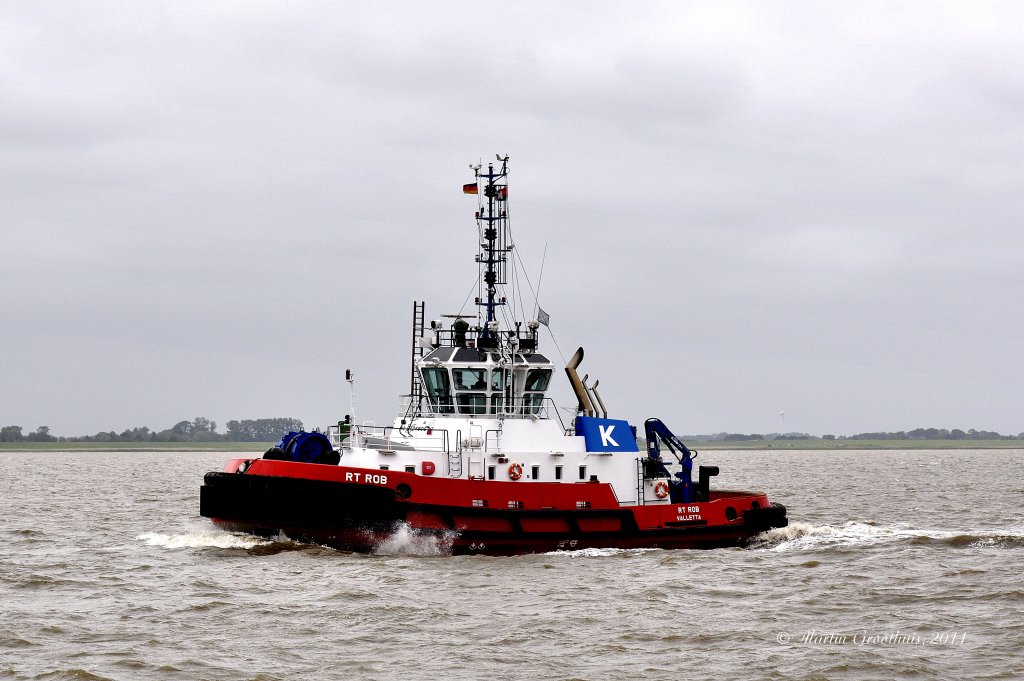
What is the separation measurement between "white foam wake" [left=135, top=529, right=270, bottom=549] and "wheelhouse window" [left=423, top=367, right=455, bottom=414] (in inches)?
169

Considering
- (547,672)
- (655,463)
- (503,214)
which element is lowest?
(547,672)

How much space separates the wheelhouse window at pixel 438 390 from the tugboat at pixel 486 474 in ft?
0.09

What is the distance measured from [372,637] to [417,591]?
3.05 meters

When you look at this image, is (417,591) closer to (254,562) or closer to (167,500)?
(254,562)

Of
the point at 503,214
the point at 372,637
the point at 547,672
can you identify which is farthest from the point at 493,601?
the point at 503,214

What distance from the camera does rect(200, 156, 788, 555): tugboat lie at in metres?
21.3

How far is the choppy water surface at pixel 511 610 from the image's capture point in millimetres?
13719

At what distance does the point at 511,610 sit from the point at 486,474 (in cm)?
572

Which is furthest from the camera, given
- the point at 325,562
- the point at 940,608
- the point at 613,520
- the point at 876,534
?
the point at 876,534

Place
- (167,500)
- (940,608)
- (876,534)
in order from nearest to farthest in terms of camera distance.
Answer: (940,608)
(876,534)
(167,500)

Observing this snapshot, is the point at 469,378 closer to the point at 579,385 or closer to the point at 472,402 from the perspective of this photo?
the point at 472,402

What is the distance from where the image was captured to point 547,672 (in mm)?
13398

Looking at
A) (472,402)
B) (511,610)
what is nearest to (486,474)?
(472,402)

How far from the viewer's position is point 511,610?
1691cm
